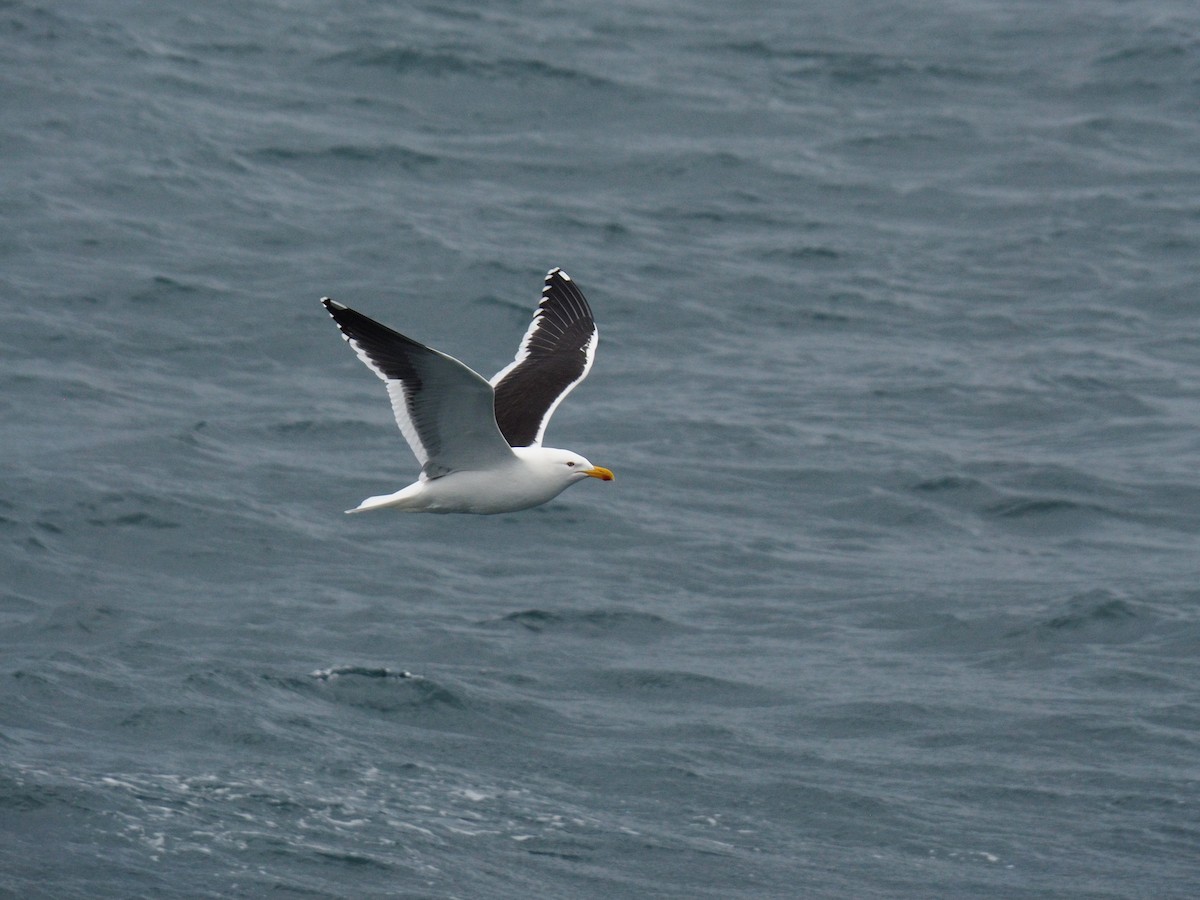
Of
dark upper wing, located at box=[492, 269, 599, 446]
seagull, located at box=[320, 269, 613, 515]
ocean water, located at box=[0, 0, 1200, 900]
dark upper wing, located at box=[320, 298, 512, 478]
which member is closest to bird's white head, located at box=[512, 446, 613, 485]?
seagull, located at box=[320, 269, 613, 515]

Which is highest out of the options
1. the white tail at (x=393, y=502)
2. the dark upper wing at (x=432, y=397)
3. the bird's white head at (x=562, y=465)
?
the dark upper wing at (x=432, y=397)

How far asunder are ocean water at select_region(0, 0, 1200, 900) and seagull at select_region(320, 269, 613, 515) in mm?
2531

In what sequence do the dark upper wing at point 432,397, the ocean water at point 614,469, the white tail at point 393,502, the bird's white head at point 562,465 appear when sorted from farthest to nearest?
the ocean water at point 614,469, the bird's white head at point 562,465, the white tail at point 393,502, the dark upper wing at point 432,397

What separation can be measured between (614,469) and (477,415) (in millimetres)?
6624

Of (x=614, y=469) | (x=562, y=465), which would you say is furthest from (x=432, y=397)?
(x=614, y=469)

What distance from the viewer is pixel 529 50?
27844mm

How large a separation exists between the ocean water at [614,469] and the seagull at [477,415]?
2.53 meters

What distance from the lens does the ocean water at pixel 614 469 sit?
1294cm

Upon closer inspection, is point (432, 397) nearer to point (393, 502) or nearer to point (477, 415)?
point (477, 415)

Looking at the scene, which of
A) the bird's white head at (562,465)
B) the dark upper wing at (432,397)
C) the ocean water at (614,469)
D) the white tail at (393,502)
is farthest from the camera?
the ocean water at (614,469)

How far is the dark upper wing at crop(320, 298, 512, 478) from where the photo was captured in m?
10.5

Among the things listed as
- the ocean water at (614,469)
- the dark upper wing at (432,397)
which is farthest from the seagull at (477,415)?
the ocean water at (614,469)

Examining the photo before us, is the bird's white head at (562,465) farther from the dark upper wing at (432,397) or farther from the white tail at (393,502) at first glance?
the white tail at (393,502)

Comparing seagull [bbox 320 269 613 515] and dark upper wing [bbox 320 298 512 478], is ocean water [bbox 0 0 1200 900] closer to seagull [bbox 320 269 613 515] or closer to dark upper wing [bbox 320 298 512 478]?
seagull [bbox 320 269 613 515]
